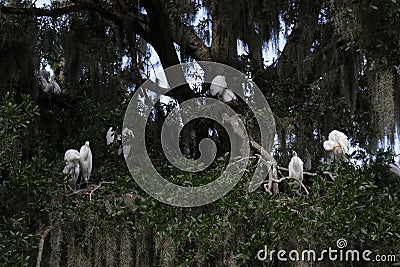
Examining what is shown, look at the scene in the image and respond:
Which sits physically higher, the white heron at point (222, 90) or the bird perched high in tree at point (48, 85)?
the bird perched high in tree at point (48, 85)

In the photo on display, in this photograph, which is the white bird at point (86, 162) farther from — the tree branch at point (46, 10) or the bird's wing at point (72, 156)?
the tree branch at point (46, 10)

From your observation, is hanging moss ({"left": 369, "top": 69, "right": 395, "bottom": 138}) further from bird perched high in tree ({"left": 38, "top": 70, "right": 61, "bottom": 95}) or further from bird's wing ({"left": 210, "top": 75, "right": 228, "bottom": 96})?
bird perched high in tree ({"left": 38, "top": 70, "right": 61, "bottom": 95})

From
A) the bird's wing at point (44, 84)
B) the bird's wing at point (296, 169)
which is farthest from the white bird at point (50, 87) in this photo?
the bird's wing at point (296, 169)

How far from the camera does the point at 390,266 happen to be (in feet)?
10.0

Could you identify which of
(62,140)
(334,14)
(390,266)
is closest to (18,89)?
(62,140)

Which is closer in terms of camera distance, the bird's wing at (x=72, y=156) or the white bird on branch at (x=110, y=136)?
the bird's wing at (x=72, y=156)

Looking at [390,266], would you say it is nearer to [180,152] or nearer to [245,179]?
[245,179]

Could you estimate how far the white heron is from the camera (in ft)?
12.7

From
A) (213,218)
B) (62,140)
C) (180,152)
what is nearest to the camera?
(213,218)

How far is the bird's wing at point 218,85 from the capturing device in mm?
3877

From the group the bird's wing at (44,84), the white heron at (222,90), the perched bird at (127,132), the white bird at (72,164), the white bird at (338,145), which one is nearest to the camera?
the white bird at (72,164)

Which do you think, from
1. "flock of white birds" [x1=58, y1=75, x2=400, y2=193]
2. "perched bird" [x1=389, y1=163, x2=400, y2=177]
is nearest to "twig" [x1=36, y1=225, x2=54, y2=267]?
"flock of white birds" [x1=58, y1=75, x2=400, y2=193]

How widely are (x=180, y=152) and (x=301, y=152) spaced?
Answer: 0.82m

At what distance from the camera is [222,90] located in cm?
389
